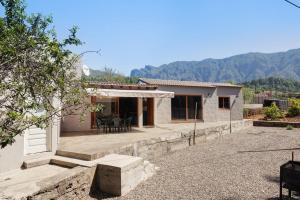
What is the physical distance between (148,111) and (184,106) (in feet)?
20.3

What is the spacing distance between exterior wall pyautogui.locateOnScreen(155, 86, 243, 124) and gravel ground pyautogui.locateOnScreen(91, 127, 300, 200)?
335 inches

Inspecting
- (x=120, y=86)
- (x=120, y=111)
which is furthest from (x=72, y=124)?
(x=120, y=111)

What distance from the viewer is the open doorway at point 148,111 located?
2798cm

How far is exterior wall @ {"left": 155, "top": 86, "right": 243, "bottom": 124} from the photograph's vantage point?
30875 millimetres

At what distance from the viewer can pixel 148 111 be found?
28234 mm

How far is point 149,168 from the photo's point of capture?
14516 mm

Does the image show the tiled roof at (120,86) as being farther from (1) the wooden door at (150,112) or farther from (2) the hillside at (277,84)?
(2) the hillside at (277,84)

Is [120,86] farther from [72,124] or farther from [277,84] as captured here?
[277,84]

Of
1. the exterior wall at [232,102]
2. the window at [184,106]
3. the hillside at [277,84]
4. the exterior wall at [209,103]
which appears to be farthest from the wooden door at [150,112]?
the hillside at [277,84]

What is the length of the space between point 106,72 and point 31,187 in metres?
83.1

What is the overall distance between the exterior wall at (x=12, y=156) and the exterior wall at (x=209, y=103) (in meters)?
18.5

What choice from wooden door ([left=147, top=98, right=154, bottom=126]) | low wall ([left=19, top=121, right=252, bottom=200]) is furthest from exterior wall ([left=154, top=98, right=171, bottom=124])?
low wall ([left=19, top=121, right=252, bottom=200])

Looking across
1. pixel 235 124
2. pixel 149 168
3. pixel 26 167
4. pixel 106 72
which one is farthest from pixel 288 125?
pixel 106 72

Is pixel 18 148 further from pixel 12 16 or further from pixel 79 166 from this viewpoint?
pixel 12 16
